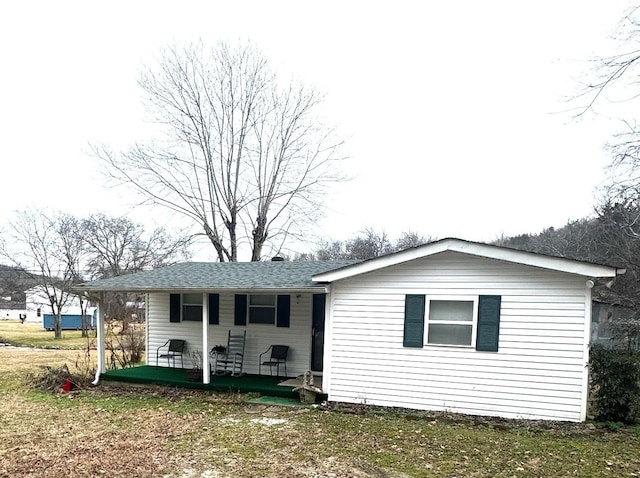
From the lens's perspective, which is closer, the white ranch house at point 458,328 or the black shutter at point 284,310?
the white ranch house at point 458,328

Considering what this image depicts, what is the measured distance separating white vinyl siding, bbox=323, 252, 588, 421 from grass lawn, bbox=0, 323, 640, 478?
0.32m

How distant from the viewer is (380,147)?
22.2 m

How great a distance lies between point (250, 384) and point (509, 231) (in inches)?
1353

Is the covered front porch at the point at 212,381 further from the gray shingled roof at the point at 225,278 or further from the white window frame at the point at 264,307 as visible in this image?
the gray shingled roof at the point at 225,278

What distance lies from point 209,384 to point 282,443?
3.52m

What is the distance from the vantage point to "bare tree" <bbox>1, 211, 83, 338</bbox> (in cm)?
2503

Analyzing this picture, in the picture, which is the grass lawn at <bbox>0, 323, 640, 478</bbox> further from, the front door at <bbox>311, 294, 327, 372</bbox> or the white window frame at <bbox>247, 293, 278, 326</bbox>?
the white window frame at <bbox>247, 293, 278, 326</bbox>

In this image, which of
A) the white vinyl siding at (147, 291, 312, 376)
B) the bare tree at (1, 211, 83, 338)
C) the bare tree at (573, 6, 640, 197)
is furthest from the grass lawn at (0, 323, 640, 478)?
the bare tree at (1, 211, 83, 338)

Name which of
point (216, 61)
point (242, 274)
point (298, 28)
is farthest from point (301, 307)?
point (216, 61)

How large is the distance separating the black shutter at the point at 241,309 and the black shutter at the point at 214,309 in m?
0.53

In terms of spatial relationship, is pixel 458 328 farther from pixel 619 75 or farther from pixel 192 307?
pixel 192 307

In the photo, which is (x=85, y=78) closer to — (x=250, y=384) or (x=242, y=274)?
(x=242, y=274)

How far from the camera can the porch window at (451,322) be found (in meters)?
7.17

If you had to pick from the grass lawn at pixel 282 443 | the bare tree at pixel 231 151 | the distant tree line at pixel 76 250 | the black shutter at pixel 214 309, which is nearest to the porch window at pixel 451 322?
the grass lawn at pixel 282 443
